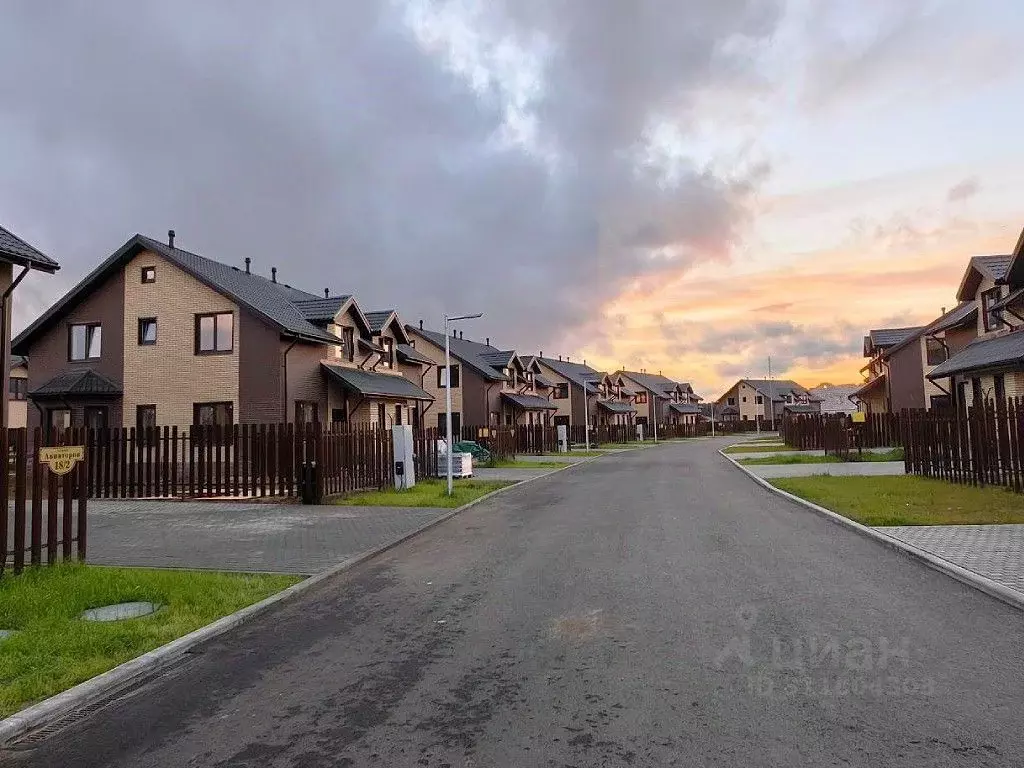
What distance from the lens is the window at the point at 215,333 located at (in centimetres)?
2264

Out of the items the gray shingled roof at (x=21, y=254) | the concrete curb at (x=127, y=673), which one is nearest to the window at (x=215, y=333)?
the gray shingled roof at (x=21, y=254)

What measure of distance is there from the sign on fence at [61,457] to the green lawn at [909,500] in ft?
37.9

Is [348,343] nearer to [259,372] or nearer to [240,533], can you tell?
[259,372]

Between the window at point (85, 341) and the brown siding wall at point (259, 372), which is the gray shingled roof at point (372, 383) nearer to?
the brown siding wall at point (259, 372)

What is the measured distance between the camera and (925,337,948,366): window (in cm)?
3609

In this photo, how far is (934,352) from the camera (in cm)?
3675

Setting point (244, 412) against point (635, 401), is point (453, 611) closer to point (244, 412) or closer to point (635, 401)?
point (244, 412)

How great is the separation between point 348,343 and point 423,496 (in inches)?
449

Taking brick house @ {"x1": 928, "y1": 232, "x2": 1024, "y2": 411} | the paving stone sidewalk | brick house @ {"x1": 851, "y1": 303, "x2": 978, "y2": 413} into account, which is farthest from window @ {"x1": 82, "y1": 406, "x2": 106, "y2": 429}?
brick house @ {"x1": 851, "y1": 303, "x2": 978, "y2": 413}

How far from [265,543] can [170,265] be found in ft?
51.0

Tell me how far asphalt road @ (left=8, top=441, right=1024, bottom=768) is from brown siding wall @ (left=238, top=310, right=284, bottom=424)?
1399 cm

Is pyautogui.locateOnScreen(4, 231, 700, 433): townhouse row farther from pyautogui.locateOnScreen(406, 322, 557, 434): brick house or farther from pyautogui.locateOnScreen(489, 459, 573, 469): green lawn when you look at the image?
pyautogui.locateOnScreen(406, 322, 557, 434): brick house

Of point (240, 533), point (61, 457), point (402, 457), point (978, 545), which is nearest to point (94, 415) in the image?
point (402, 457)

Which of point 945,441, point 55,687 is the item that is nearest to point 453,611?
point 55,687
